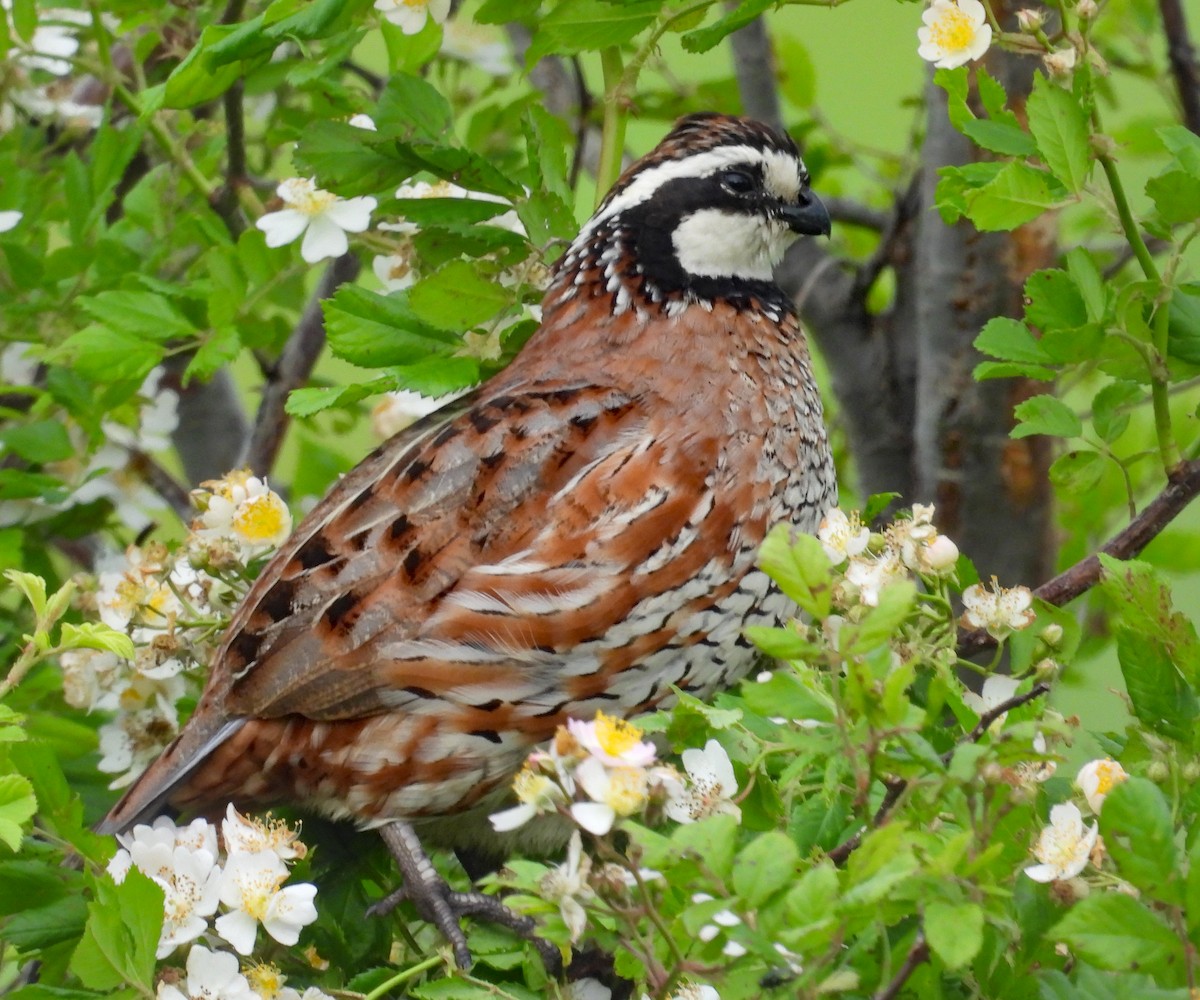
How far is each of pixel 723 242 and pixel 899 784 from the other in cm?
148

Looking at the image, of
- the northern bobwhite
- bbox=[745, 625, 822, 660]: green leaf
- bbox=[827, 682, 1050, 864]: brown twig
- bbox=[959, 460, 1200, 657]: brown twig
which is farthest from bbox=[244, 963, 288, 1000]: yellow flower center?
bbox=[959, 460, 1200, 657]: brown twig

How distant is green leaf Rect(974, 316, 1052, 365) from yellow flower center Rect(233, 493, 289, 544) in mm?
1096

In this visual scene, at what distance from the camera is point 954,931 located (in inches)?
52.7

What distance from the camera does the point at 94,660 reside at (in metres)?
2.52

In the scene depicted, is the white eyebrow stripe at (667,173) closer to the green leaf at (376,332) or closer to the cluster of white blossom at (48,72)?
the green leaf at (376,332)

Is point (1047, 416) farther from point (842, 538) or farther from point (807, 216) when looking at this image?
point (807, 216)

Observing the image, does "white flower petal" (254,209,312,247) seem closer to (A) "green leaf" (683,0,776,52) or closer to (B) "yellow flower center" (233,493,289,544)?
(B) "yellow flower center" (233,493,289,544)

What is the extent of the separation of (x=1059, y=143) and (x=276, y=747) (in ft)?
4.59

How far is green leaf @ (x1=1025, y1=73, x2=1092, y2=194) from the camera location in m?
1.97

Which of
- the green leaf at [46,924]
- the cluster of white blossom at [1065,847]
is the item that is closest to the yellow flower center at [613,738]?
the cluster of white blossom at [1065,847]

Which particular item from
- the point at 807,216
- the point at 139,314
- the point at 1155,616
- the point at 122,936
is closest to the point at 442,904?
the point at 122,936

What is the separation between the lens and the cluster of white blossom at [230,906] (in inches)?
72.1

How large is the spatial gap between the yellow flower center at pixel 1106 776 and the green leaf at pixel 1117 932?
0.21 m

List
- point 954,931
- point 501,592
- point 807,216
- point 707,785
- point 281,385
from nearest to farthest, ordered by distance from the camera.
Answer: point 954,931
point 707,785
point 501,592
point 807,216
point 281,385
